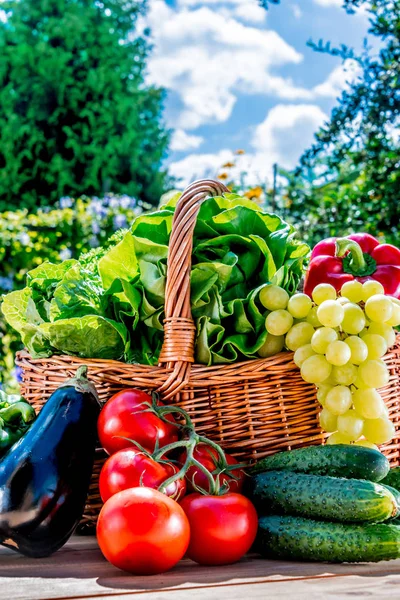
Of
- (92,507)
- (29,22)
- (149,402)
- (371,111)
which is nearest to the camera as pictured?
(149,402)

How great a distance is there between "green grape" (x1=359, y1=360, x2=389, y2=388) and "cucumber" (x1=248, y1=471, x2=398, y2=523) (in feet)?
0.90

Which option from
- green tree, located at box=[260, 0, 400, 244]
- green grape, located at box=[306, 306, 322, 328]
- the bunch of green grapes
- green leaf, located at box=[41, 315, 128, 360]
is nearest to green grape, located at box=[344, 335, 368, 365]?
the bunch of green grapes

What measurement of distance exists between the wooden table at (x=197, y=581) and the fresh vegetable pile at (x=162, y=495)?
0.14ft

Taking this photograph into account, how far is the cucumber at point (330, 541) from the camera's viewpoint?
1.40 meters

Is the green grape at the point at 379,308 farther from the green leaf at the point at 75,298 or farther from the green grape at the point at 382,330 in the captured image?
the green leaf at the point at 75,298

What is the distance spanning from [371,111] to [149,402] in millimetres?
2557

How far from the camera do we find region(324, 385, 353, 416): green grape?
1657 mm

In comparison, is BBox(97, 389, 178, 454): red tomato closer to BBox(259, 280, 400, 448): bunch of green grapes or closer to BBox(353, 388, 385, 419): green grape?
BBox(259, 280, 400, 448): bunch of green grapes

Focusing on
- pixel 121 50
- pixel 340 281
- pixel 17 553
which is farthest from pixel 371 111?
pixel 121 50

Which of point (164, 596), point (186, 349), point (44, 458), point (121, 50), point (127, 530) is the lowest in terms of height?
point (164, 596)

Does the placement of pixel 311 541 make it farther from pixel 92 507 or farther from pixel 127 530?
pixel 92 507

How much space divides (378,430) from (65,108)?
29.8 feet

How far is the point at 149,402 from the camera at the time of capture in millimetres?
1615

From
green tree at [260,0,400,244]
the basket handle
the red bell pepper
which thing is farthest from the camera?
green tree at [260,0,400,244]
